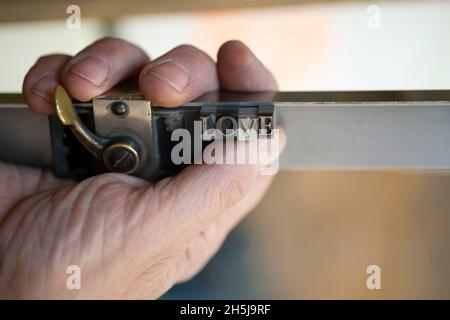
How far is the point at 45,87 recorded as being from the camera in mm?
356

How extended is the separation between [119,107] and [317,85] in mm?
885

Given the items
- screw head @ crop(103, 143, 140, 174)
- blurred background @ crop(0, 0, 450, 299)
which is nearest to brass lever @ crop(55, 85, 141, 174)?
screw head @ crop(103, 143, 140, 174)

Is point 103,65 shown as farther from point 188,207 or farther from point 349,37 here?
point 349,37

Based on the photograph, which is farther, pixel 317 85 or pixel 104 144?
pixel 317 85

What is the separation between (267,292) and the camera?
809 millimetres

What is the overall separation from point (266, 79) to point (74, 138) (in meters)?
0.18

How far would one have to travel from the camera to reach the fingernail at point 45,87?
0.35 meters

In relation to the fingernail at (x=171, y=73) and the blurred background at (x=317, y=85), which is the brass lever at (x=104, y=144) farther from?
the blurred background at (x=317, y=85)

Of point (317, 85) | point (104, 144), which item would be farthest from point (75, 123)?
point (317, 85)

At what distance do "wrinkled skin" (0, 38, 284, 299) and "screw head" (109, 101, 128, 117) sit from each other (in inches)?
0.7

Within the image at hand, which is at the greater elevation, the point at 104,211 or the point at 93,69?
the point at 93,69

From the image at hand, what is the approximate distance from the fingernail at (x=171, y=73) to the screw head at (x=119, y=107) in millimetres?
26

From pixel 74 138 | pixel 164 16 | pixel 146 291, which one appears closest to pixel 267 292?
pixel 146 291

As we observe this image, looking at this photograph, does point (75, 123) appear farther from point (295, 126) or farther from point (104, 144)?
point (295, 126)
